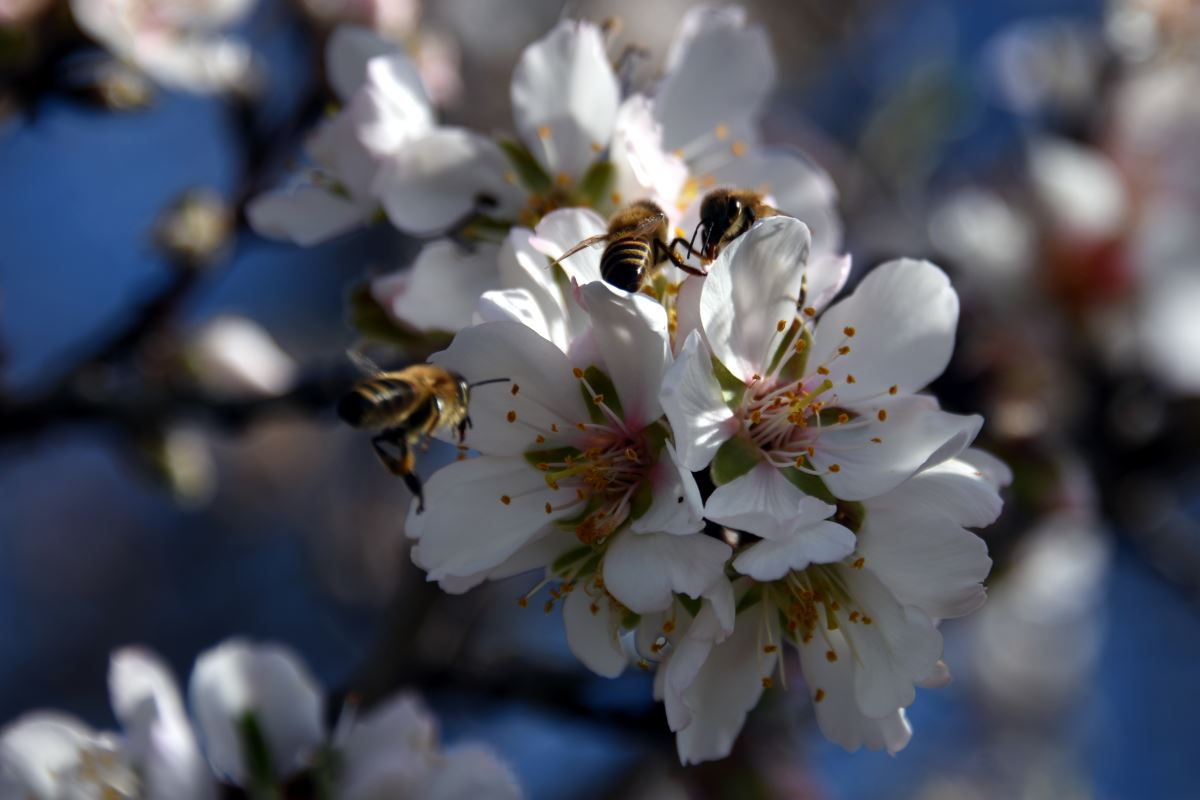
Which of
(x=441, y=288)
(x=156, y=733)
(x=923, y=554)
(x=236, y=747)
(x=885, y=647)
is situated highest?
(x=441, y=288)

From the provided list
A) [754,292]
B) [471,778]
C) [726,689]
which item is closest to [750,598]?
[726,689]

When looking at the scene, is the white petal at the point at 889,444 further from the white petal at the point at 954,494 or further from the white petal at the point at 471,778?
the white petal at the point at 471,778

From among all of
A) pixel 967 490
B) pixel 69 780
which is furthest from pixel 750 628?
pixel 69 780

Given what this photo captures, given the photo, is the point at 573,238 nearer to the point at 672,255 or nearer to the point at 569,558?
the point at 672,255

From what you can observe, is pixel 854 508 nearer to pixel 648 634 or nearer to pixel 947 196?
pixel 648 634

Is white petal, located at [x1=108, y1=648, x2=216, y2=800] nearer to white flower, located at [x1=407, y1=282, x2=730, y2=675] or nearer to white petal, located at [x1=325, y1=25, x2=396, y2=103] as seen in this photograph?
white flower, located at [x1=407, y1=282, x2=730, y2=675]

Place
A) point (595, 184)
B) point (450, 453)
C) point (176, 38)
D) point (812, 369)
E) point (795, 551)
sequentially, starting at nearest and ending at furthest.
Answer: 1. point (795, 551)
2. point (812, 369)
3. point (595, 184)
4. point (176, 38)
5. point (450, 453)
